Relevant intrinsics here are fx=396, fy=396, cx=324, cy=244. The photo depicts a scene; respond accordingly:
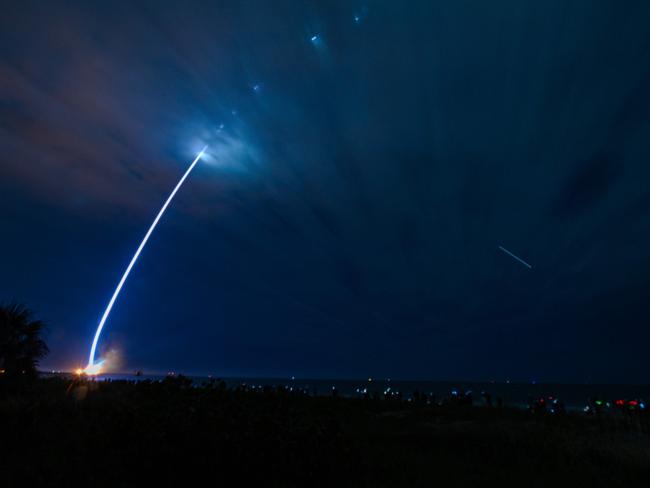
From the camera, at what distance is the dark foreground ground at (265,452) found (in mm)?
7895

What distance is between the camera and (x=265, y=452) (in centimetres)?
841

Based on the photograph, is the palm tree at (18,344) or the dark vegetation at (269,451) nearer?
the dark vegetation at (269,451)

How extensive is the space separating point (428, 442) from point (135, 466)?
10463 mm

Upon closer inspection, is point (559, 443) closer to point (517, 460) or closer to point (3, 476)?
point (517, 460)

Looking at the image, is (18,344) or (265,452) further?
(18,344)

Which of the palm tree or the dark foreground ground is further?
the palm tree

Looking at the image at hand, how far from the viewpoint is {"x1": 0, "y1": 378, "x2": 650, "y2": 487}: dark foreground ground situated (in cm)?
789

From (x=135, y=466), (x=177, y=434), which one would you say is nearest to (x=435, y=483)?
(x=177, y=434)

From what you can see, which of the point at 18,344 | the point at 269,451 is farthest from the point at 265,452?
the point at 18,344

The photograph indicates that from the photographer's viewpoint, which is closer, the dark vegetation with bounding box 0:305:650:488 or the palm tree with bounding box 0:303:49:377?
the dark vegetation with bounding box 0:305:650:488

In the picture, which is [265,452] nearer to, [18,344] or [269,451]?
[269,451]

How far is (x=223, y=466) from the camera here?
25.5 feet

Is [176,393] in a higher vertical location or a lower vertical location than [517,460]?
higher

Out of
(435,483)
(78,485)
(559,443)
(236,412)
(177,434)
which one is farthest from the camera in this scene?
(559,443)
